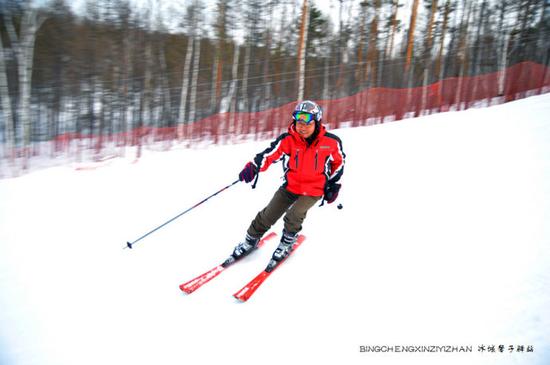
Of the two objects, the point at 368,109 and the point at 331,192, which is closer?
the point at 331,192

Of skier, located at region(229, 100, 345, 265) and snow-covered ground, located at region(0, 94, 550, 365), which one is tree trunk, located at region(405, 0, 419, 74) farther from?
skier, located at region(229, 100, 345, 265)

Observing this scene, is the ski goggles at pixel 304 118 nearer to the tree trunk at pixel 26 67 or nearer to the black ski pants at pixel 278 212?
Answer: the black ski pants at pixel 278 212

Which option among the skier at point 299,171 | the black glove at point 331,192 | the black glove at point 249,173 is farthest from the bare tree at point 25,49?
the black glove at point 331,192

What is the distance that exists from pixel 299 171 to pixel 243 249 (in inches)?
39.6

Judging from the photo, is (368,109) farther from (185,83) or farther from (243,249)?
(185,83)

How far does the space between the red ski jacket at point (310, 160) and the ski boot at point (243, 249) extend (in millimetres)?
669

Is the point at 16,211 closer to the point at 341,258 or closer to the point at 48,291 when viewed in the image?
the point at 48,291

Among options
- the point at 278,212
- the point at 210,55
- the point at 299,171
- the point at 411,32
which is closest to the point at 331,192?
the point at 299,171

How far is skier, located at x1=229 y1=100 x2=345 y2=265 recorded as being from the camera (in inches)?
113

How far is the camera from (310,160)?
2.94 metres

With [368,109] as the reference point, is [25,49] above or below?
above

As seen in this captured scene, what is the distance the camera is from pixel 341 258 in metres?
3.07

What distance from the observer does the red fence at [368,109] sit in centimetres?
835

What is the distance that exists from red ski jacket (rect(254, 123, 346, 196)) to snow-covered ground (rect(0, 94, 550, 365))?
755 millimetres
